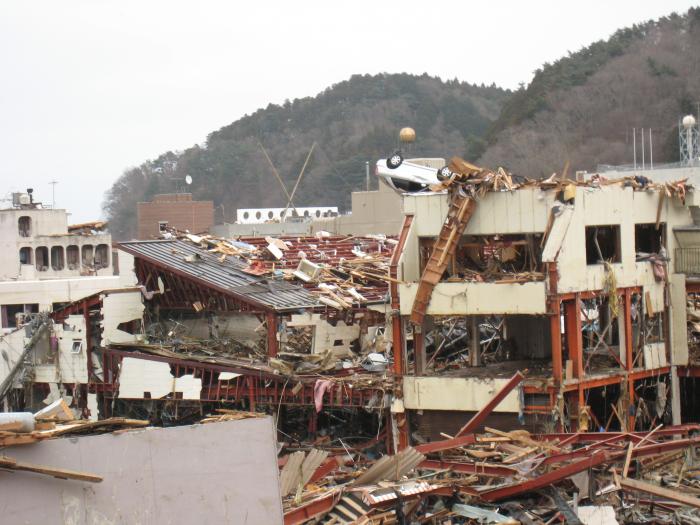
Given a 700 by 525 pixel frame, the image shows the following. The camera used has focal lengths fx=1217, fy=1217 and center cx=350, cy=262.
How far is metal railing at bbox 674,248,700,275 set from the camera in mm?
37031

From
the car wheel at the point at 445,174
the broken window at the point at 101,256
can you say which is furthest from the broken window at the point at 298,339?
the broken window at the point at 101,256

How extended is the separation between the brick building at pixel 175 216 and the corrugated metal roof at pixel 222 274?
1864 inches

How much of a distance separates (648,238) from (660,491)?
17.2 m

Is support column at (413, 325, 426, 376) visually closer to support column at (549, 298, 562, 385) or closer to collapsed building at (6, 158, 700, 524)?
collapsed building at (6, 158, 700, 524)

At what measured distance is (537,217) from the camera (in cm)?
3294

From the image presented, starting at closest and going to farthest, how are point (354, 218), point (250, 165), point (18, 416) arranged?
1. point (18, 416)
2. point (354, 218)
3. point (250, 165)

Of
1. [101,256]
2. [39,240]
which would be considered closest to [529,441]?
[39,240]

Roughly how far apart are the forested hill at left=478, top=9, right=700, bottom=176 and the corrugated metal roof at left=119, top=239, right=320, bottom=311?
55.8 metres

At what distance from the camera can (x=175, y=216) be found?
305 ft

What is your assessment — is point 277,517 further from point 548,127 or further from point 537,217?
point 548,127

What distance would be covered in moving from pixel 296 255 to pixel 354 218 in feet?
84.8

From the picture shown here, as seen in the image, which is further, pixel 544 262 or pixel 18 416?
pixel 544 262

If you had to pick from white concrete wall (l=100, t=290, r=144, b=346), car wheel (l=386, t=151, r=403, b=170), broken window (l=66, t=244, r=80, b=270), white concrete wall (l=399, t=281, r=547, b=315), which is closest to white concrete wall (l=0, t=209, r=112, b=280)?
broken window (l=66, t=244, r=80, b=270)

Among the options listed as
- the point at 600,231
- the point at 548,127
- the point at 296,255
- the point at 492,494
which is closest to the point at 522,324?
the point at 600,231
